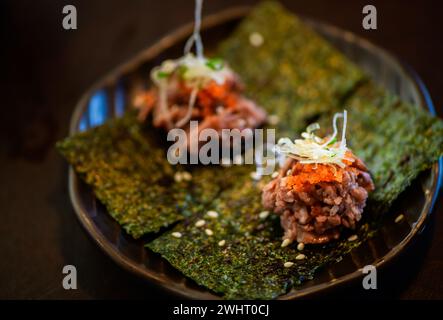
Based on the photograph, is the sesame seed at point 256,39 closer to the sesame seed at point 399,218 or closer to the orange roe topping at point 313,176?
the orange roe topping at point 313,176

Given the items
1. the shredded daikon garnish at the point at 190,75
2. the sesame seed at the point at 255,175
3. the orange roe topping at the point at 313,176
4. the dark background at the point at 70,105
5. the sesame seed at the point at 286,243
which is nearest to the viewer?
the orange roe topping at the point at 313,176

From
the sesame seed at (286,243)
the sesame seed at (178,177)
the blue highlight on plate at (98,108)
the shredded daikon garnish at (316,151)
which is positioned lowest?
the sesame seed at (286,243)

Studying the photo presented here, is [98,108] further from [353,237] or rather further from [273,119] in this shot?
[353,237]

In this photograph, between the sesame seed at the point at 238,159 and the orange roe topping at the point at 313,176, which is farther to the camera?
the sesame seed at the point at 238,159

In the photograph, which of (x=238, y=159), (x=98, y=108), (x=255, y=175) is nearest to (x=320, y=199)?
(x=255, y=175)

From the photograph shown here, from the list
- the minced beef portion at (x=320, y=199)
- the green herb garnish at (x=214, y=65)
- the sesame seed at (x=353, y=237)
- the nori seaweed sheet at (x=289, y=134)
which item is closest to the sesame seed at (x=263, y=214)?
the nori seaweed sheet at (x=289, y=134)

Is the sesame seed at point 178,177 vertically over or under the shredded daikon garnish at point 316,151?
under

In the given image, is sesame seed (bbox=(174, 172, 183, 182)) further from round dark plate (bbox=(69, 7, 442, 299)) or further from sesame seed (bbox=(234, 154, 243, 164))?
round dark plate (bbox=(69, 7, 442, 299))
